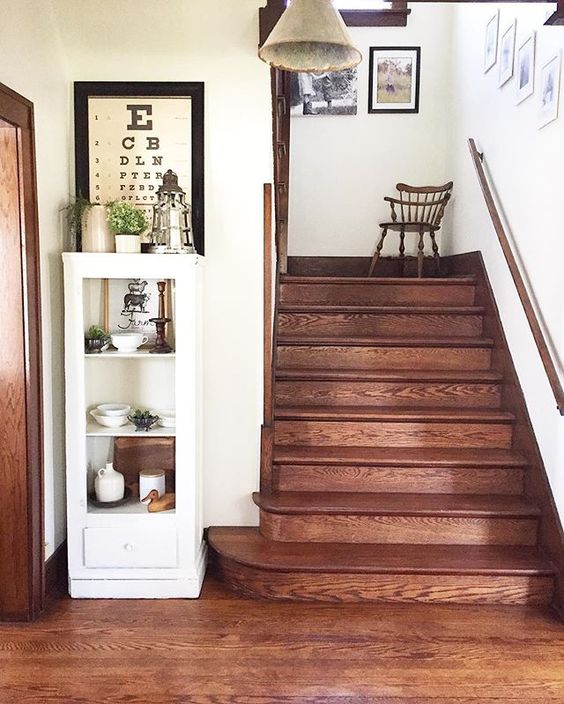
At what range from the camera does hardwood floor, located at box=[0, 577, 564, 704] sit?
239 centimetres

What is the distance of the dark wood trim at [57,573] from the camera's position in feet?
10.0

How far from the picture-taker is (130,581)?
3.08 meters

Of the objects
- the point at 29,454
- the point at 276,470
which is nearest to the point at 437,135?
the point at 276,470

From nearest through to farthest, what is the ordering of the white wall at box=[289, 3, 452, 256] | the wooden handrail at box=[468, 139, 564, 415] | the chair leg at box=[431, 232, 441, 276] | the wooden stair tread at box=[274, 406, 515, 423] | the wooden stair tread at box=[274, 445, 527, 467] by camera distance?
1. the wooden handrail at box=[468, 139, 564, 415]
2. the wooden stair tread at box=[274, 445, 527, 467]
3. the wooden stair tread at box=[274, 406, 515, 423]
4. the chair leg at box=[431, 232, 441, 276]
5. the white wall at box=[289, 3, 452, 256]

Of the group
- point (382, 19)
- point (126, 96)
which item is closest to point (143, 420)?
point (126, 96)

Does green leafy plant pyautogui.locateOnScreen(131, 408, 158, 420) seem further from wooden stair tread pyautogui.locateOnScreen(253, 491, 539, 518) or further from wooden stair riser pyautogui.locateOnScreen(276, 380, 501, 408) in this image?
wooden stair riser pyautogui.locateOnScreen(276, 380, 501, 408)

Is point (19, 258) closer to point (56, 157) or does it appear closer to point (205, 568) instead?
point (56, 157)

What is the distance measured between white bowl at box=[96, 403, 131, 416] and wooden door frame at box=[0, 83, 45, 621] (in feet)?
1.07

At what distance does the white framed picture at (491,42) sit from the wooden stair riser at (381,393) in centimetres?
204

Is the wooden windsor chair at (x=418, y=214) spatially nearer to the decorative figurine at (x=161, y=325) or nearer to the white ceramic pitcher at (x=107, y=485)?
the decorative figurine at (x=161, y=325)

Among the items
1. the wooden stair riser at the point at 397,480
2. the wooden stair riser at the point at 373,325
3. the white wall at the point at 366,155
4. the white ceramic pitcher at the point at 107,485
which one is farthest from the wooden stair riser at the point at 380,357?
the white wall at the point at 366,155

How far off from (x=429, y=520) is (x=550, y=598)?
60 centimetres

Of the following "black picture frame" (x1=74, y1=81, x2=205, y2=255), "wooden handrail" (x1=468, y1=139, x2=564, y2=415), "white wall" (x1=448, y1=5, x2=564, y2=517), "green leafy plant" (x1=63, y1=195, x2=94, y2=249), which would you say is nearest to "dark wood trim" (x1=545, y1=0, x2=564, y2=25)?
"white wall" (x1=448, y1=5, x2=564, y2=517)

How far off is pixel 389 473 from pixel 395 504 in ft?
0.69
